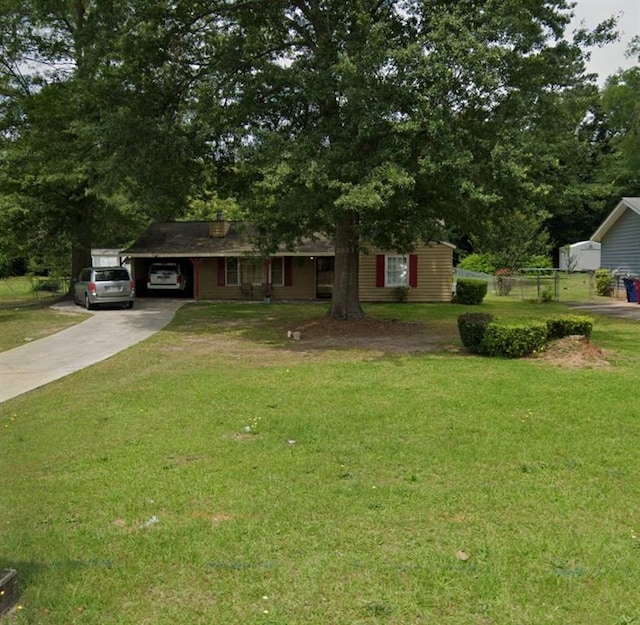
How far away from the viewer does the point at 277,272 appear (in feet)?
89.4

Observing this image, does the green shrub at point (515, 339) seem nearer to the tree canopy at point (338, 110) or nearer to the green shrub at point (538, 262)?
the tree canopy at point (338, 110)

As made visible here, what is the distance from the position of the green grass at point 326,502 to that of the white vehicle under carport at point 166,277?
19.6 metres

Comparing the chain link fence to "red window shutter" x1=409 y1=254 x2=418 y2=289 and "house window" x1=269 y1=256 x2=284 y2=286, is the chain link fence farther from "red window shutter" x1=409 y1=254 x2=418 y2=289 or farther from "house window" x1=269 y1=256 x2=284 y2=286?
"house window" x1=269 y1=256 x2=284 y2=286

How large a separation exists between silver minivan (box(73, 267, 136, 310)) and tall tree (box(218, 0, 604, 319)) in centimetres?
892

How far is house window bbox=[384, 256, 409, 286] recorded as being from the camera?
25.8 m

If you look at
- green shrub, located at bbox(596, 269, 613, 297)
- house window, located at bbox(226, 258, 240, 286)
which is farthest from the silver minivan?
green shrub, located at bbox(596, 269, 613, 297)

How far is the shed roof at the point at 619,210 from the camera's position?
26.3 meters

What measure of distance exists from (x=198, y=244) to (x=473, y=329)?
18273 mm

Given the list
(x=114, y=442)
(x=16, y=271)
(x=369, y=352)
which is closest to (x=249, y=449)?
(x=114, y=442)

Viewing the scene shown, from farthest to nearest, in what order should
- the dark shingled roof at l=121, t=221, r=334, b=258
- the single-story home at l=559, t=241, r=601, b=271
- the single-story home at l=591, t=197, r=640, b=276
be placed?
1. the single-story home at l=559, t=241, r=601, b=271
2. the single-story home at l=591, t=197, r=640, b=276
3. the dark shingled roof at l=121, t=221, r=334, b=258

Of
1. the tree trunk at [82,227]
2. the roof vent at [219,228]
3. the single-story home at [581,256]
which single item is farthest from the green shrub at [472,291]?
the single-story home at [581,256]

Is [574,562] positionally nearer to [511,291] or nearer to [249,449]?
[249,449]

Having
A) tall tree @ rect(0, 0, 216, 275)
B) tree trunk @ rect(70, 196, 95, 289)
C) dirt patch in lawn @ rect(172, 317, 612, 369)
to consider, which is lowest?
dirt patch in lawn @ rect(172, 317, 612, 369)

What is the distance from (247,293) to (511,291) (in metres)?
13.4
